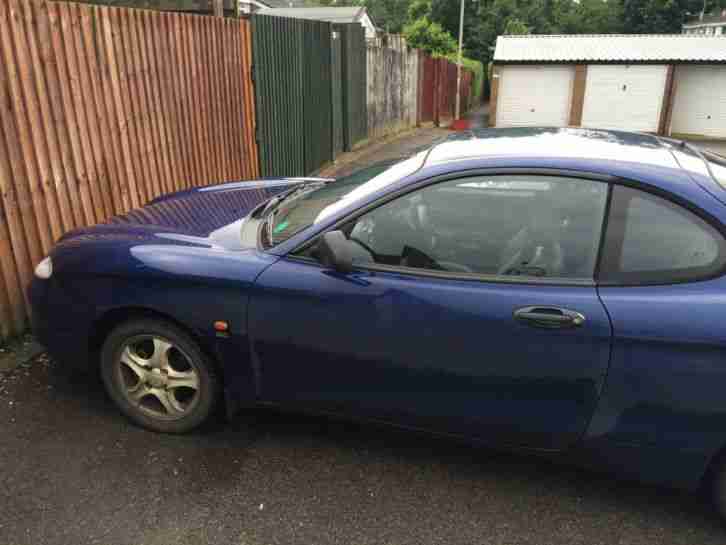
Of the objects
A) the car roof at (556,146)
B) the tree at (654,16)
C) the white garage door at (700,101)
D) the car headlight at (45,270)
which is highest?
the tree at (654,16)

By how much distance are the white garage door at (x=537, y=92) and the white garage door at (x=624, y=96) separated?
0.92 metres

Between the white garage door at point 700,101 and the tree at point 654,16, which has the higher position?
the tree at point 654,16

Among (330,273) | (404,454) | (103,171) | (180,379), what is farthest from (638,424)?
(103,171)

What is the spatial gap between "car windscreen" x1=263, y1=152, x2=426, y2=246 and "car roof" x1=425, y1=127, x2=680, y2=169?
6.9 inches

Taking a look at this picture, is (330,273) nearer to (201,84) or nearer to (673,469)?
(673,469)

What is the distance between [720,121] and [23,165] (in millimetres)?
28559

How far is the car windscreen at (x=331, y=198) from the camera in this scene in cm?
289

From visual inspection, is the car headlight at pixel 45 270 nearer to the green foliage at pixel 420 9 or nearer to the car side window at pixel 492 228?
the car side window at pixel 492 228

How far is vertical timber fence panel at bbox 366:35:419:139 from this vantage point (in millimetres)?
14273

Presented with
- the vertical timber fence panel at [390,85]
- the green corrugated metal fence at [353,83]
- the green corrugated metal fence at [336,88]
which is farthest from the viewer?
the vertical timber fence panel at [390,85]

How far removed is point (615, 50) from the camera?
26.2 meters

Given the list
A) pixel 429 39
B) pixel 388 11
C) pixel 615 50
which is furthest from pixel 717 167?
pixel 388 11

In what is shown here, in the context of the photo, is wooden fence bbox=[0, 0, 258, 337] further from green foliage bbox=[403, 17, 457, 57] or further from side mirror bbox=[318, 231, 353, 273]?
green foliage bbox=[403, 17, 457, 57]

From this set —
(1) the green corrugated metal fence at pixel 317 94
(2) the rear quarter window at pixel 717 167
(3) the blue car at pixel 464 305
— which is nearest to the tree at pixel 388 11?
(1) the green corrugated metal fence at pixel 317 94
